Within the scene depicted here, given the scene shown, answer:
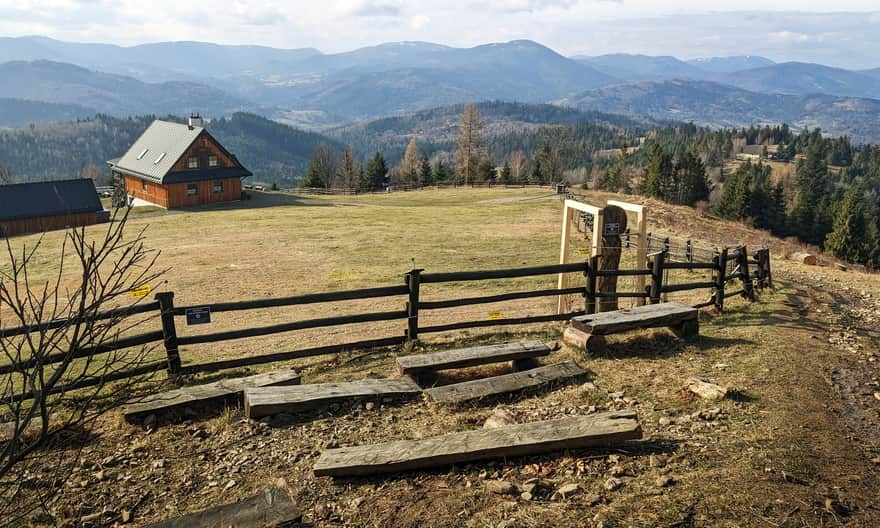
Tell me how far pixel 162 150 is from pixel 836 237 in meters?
63.9

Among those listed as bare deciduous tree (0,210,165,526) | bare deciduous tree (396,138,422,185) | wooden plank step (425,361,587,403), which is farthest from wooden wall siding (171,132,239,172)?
wooden plank step (425,361,587,403)

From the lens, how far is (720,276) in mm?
12883

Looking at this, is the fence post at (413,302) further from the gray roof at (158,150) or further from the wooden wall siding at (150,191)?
the wooden wall siding at (150,191)

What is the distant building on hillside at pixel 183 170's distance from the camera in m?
45.6

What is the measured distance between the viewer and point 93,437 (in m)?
6.92

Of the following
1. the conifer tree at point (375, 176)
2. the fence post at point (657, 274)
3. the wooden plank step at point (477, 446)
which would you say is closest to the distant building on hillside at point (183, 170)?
the conifer tree at point (375, 176)

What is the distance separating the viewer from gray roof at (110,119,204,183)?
4650 cm

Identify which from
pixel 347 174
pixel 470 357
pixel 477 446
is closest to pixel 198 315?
pixel 470 357

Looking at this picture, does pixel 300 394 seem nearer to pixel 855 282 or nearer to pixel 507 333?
pixel 507 333

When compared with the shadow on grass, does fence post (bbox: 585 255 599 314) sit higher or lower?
higher

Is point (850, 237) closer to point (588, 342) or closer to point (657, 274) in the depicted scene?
point (657, 274)

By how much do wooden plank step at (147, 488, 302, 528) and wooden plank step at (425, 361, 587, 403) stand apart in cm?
293

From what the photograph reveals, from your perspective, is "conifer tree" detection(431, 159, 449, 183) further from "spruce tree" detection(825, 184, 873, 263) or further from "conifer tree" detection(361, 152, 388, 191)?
"spruce tree" detection(825, 184, 873, 263)

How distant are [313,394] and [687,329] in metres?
6.88
